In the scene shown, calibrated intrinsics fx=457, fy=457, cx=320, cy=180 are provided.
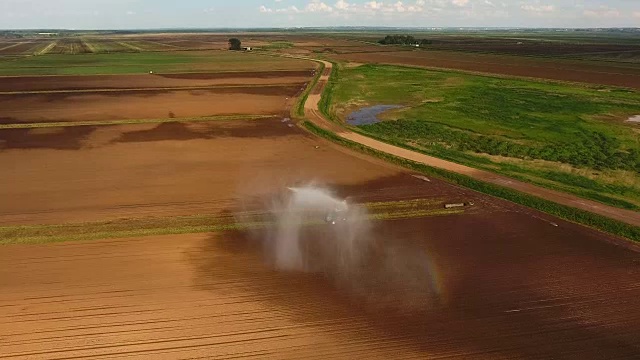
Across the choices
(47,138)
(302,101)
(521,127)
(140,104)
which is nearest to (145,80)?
(140,104)

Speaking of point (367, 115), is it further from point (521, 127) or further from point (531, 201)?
point (531, 201)

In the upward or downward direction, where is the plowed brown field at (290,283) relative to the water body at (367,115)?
downward

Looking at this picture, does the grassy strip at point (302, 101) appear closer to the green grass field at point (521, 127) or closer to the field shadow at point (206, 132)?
the green grass field at point (521, 127)

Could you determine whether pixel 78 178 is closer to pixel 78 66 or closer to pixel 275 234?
pixel 275 234

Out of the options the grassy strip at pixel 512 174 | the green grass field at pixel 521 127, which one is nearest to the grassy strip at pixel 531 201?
the grassy strip at pixel 512 174

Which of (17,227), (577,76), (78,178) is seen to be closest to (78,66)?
(78,178)
